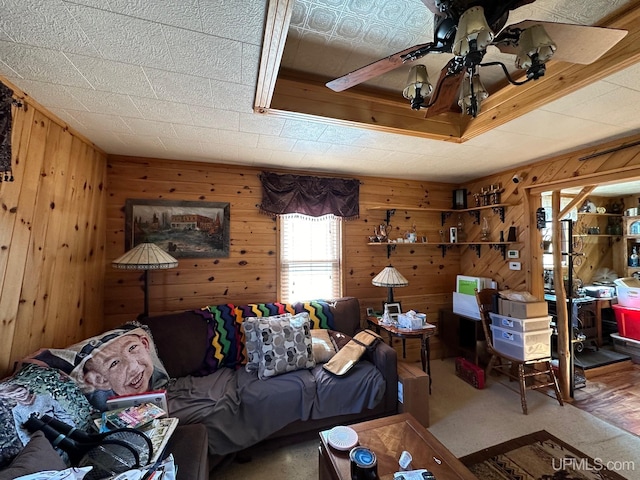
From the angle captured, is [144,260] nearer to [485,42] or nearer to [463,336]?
[485,42]

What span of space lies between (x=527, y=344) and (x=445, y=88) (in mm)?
2645

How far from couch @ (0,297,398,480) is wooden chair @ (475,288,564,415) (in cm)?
133

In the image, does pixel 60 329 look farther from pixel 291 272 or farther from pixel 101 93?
pixel 291 272

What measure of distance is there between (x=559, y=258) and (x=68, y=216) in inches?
177

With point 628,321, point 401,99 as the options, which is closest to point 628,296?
point 628,321

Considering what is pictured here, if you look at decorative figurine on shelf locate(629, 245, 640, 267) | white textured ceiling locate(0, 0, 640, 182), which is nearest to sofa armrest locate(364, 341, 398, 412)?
white textured ceiling locate(0, 0, 640, 182)

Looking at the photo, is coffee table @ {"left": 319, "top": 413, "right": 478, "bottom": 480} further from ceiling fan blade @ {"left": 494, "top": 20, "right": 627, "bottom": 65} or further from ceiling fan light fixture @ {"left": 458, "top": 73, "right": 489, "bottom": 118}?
ceiling fan blade @ {"left": 494, "top": 20, "right": 627, "bottom": 65}

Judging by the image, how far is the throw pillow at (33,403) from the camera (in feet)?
3.43

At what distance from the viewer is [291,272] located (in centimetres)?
329

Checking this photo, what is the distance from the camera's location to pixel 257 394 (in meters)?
2.00

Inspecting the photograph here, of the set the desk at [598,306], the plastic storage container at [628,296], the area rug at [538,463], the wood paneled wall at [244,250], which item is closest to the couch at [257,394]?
the wood paneled wall at [244,250]

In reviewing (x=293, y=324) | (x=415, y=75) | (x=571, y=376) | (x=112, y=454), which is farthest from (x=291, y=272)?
(x=571, y=376)

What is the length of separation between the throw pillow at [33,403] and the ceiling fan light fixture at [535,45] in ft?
7.82

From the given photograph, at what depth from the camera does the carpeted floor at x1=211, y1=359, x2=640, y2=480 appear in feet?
6.35
